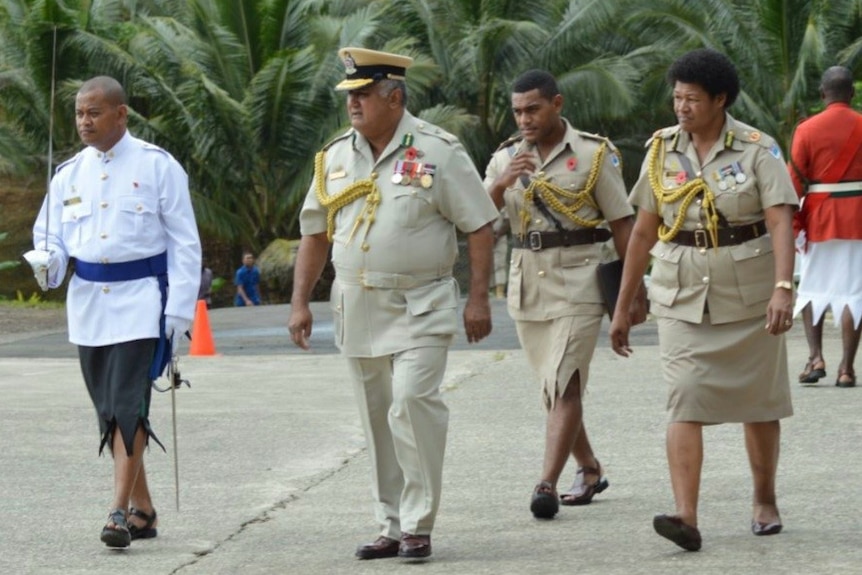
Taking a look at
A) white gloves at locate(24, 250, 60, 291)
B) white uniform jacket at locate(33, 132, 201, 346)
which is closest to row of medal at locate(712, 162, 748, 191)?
white uniform jacket at locate(33, 132, 201, 346)

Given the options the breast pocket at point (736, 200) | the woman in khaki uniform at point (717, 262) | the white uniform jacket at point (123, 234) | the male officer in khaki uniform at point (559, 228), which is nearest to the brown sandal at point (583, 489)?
the male officer in khaki uniform at point (559, 228)

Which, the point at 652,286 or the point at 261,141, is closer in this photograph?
the point at 652,286

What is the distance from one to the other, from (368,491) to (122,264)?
181 cm

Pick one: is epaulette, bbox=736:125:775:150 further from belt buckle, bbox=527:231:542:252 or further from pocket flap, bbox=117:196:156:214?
pocket flap, bbox=117:196:156:214

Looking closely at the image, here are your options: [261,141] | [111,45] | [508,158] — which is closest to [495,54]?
[261,141]

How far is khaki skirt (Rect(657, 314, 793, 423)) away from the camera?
655 centimetres

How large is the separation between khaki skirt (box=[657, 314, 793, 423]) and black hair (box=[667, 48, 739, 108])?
33.8 inches

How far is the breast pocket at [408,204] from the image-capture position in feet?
21.7

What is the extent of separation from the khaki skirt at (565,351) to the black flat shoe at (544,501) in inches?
17.5

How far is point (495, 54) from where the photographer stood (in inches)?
1237

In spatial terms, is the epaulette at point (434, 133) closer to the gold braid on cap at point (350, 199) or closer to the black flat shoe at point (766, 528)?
the gold braid on cap at point (350, 199)

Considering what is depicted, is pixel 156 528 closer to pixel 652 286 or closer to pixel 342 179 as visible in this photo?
pixel 342 179

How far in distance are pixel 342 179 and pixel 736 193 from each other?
4.92ft

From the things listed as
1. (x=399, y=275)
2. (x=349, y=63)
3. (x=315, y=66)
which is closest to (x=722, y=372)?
(x=399, y=275)
